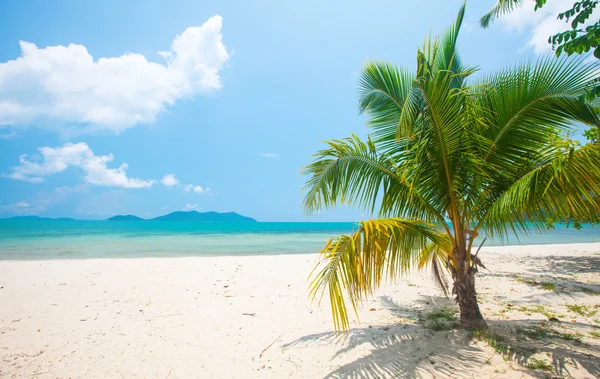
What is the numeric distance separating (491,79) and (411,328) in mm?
3620

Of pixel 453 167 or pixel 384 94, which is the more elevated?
pixel 384 94

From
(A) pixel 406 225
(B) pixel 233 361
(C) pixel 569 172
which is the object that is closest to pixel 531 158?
(C) pixel 569 172

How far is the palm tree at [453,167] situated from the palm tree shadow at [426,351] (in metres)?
0.55

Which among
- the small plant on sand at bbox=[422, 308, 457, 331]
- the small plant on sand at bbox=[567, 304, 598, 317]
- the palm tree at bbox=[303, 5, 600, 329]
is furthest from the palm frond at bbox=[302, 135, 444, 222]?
the small plant on sand at bbox=[567, 304, 598, 317]

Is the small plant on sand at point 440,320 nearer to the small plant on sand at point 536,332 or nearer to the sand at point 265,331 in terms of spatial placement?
the sand at point 265,331

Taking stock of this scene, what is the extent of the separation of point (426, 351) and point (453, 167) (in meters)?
2.30

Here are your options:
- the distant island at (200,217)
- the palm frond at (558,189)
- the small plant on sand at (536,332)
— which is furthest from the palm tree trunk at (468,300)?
the distant island at (200,217)

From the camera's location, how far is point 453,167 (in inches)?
155

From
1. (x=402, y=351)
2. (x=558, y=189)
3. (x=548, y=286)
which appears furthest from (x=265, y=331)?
(x=548, y=286)

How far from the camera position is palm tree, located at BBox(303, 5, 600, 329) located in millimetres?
Answer: 2941

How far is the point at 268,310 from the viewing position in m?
5.57

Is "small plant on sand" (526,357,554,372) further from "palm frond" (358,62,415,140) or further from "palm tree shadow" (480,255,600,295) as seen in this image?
"palm tree shadow" (480,255,600,295)

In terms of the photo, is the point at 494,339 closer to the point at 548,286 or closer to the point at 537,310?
the point at 537,310

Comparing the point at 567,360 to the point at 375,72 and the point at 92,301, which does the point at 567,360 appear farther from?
the point at 92,301
